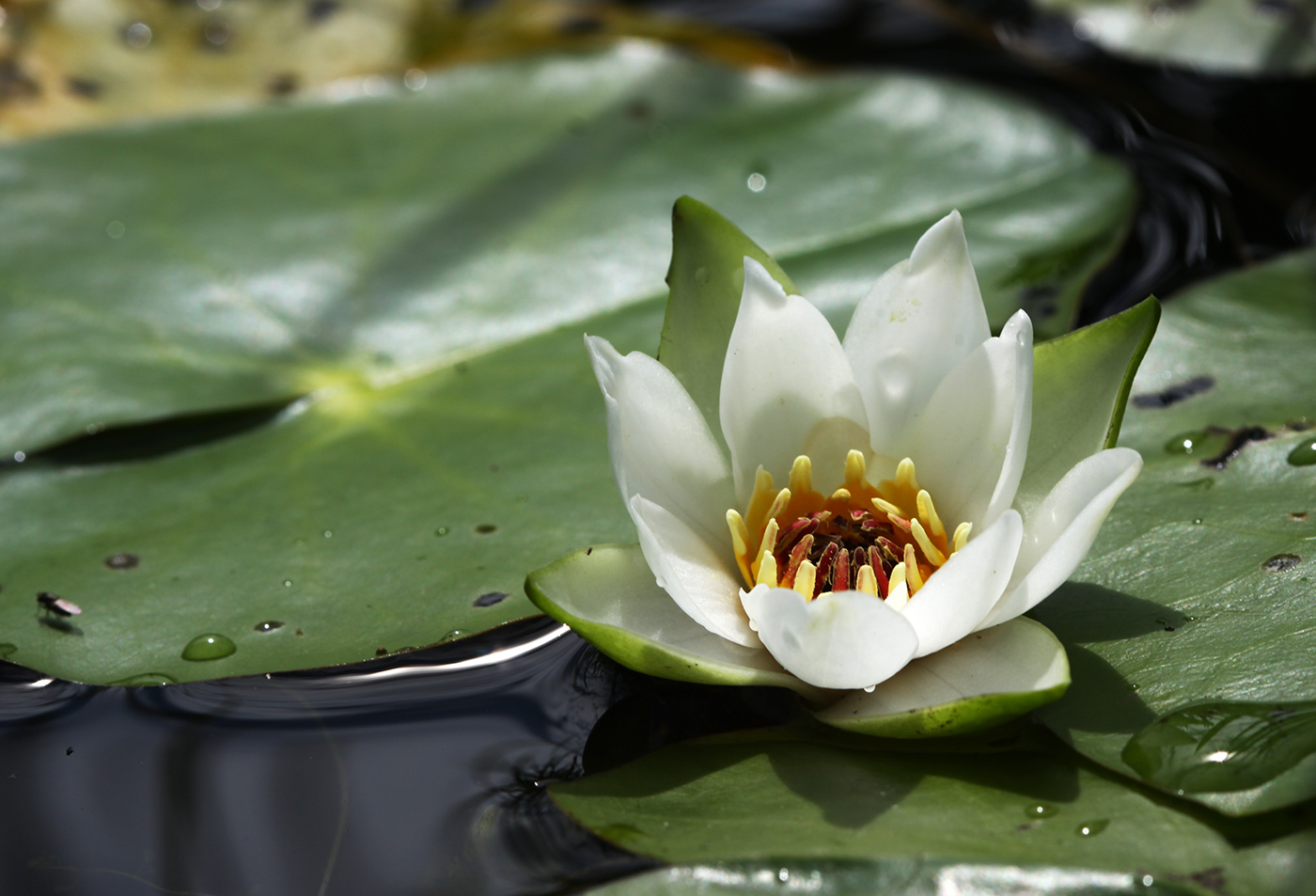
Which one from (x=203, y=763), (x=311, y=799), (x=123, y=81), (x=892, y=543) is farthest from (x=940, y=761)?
(x=123, y=81)

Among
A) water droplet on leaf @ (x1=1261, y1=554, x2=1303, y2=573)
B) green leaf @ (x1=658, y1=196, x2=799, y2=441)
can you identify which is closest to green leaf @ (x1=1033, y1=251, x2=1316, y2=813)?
water droplet on leaf @ (x1=1261, y1=554, x2=1303, y2=573)

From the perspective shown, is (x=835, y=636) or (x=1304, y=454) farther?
(x=1304, y=454)

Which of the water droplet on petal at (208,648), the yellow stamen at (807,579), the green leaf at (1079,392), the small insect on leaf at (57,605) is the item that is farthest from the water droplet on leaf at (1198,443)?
the small insect on leaf at (57,605)

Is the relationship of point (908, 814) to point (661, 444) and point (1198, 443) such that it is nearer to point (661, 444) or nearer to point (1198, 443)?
point (661, 444)

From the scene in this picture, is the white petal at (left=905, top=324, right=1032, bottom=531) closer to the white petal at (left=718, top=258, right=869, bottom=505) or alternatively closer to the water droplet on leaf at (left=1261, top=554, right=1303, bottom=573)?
the white petal at (left=718, top=258, right=869, bottom=505)

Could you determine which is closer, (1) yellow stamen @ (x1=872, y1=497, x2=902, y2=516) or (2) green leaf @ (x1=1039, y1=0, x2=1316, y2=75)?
(1) yellow stamen @ (x1=872, y1=497, x2=902, y2=516)

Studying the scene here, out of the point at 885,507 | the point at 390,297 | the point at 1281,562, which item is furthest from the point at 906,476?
the point at 390,297
